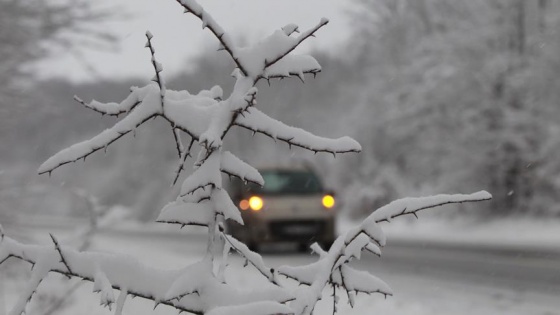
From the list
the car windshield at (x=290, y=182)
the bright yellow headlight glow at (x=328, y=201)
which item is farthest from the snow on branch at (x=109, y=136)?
the bright yellow headlight glow at (x=328, y=201)

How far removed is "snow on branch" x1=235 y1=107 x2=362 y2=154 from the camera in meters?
1.46

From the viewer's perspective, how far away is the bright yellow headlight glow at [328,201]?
48.8ft

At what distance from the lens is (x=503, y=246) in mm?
16234

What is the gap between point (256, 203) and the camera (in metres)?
14.5

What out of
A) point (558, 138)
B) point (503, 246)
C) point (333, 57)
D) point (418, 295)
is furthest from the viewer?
point (333, 57)

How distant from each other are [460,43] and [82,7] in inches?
742

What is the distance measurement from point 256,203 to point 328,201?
52.3 inches

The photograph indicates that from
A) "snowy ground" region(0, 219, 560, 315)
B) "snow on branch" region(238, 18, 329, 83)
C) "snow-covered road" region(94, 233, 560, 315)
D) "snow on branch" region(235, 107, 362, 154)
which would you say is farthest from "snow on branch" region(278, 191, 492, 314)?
"snow-covered road" region(94, 233, 560, 315)

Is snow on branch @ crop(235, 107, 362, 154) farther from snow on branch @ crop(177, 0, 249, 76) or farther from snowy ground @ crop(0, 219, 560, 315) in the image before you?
snowy ground @ crop(0, 219, 560, 315)

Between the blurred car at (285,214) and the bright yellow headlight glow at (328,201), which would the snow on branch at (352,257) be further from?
the bright yellow headlight glow at (328,201)

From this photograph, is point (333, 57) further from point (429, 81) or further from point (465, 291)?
point (465, 291)

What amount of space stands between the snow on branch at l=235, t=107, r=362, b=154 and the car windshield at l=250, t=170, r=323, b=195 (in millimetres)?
13303

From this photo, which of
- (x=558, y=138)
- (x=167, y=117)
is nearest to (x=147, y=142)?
(x=558, y=138)

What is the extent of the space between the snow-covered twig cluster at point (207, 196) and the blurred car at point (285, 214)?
12696 millimetres
